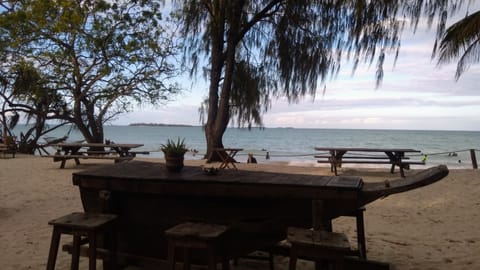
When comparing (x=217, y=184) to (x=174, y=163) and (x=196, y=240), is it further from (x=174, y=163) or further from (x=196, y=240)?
(x=174, y=163)

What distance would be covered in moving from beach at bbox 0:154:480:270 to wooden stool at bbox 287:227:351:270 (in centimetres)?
102

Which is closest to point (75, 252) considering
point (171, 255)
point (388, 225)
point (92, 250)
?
point (92, 250)

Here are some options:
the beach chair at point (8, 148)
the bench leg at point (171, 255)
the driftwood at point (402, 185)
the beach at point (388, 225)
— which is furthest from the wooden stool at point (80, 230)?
the beach chair at point (8, 148)

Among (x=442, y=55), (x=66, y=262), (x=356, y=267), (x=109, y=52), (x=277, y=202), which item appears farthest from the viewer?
(x=109, y=52)

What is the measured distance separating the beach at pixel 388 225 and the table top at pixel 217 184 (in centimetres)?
87

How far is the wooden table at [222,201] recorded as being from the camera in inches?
87.6

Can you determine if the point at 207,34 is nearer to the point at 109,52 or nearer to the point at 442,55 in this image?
the point at 109,52

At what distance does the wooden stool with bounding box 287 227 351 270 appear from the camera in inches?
77.9

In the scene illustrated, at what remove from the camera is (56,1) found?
11594 millimetres

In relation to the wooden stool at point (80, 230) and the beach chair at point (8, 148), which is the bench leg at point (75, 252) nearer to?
the wooden stool at point (80, 230)

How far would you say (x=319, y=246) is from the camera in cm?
199

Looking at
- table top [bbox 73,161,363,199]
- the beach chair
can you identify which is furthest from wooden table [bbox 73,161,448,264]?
the beach chair

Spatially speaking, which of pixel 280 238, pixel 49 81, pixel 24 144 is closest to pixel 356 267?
pixel 280 238

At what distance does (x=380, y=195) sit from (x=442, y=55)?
260 inches
